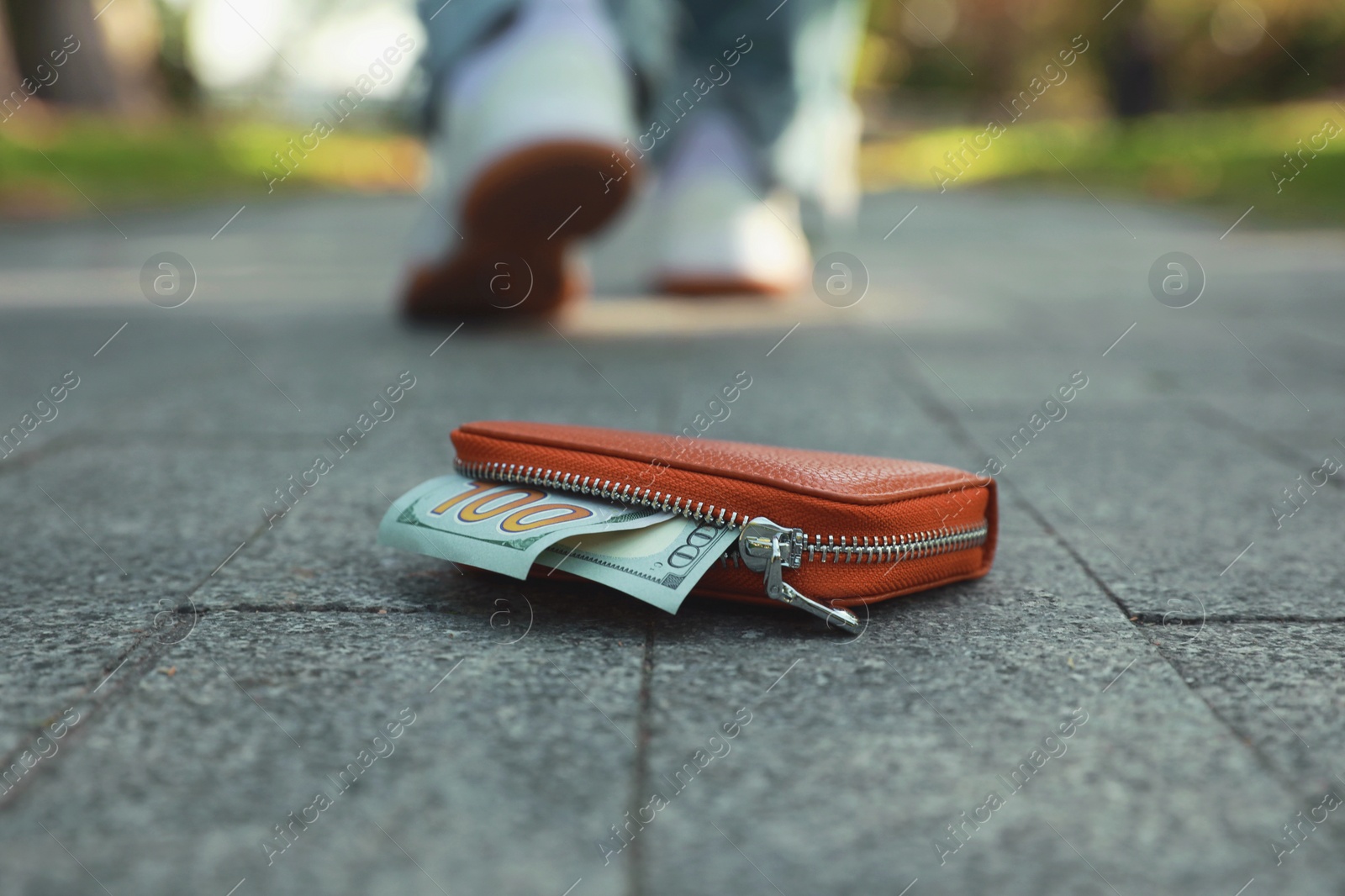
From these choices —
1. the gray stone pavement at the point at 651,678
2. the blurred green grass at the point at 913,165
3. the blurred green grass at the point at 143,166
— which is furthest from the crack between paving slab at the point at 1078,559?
the blurred green grass at the point at 143,166

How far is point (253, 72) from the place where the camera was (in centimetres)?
2900

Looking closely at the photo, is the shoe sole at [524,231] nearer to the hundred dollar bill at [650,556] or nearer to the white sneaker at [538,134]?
the white sneaker at [538,134]

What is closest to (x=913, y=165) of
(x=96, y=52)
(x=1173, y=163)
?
(x=1173, y=163)

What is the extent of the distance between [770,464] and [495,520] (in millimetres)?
279

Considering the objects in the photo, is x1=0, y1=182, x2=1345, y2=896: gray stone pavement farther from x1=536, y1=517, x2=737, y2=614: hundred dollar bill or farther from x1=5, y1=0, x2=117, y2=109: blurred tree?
x1=5, y1=0, x2=117, y2=109: blurred tree

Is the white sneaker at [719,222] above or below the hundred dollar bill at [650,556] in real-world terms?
above

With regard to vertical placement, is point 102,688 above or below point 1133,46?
below

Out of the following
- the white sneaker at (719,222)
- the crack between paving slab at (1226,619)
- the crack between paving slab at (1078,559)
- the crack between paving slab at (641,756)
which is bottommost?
the crack between paving slab at (1226,619)

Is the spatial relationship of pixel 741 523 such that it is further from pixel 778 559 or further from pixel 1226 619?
pixel 1226 619

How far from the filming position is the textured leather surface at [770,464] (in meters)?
1.14

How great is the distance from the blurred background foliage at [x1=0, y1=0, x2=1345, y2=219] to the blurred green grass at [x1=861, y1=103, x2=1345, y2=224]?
0.04 m

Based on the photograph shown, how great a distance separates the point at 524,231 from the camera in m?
2.92

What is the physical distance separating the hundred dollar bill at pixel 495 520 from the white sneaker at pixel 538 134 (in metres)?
1.43

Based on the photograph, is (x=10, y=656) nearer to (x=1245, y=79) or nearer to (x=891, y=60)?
(x=1245, y=79)
